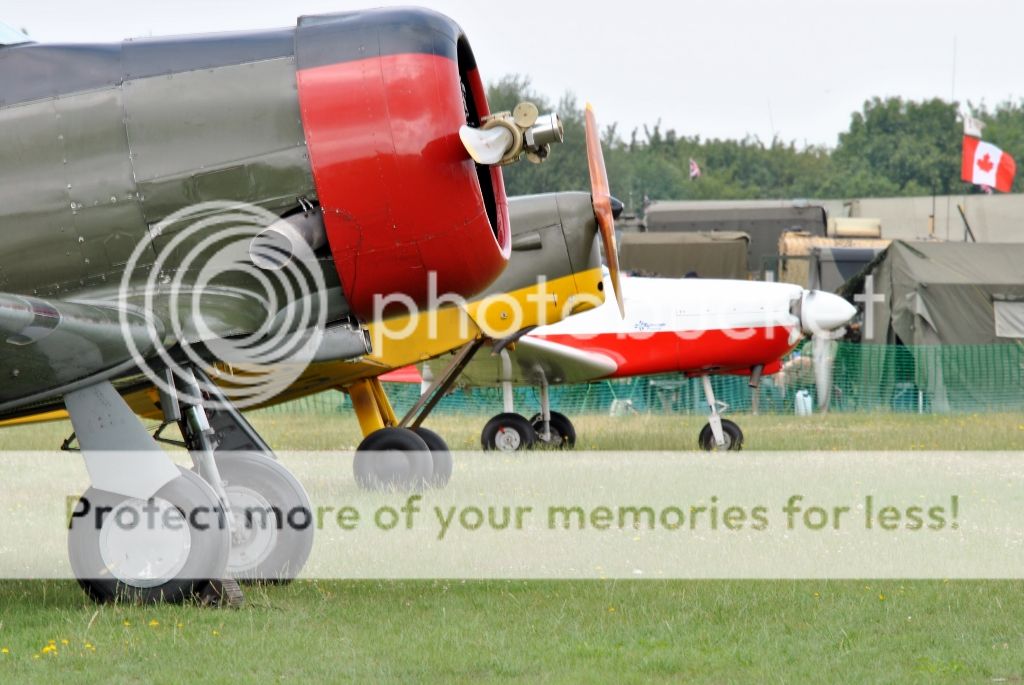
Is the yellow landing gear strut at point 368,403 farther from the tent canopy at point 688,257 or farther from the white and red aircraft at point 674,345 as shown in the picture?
the tent canopy at point 688,257

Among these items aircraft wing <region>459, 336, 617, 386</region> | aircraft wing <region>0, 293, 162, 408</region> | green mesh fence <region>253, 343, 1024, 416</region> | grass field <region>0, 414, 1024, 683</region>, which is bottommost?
green mesh fence <region>253, 343, 1024, 416</region>

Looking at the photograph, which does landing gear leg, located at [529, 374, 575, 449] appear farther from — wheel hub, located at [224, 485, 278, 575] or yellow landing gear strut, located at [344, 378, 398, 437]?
wheel hub, located at [224, 485, 278, 575]

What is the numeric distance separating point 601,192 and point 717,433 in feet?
19.5

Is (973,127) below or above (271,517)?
above

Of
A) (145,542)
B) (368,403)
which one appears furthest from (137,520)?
(368,403)

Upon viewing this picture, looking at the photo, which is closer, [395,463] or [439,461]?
[395,463]

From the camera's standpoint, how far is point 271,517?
6.46m

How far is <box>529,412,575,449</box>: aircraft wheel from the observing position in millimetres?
14953

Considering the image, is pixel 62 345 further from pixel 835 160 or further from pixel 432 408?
pixel 835 160

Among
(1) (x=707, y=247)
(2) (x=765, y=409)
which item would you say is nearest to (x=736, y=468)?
(2) (x=765, y=409)

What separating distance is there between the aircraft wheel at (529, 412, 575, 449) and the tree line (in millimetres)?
64990

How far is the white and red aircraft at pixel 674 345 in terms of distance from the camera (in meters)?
14.6

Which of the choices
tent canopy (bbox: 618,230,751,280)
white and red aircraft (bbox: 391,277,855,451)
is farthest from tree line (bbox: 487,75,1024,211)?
white and red aircraft (bbox: 391,277,855,451)

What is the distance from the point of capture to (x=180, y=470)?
5.75m
